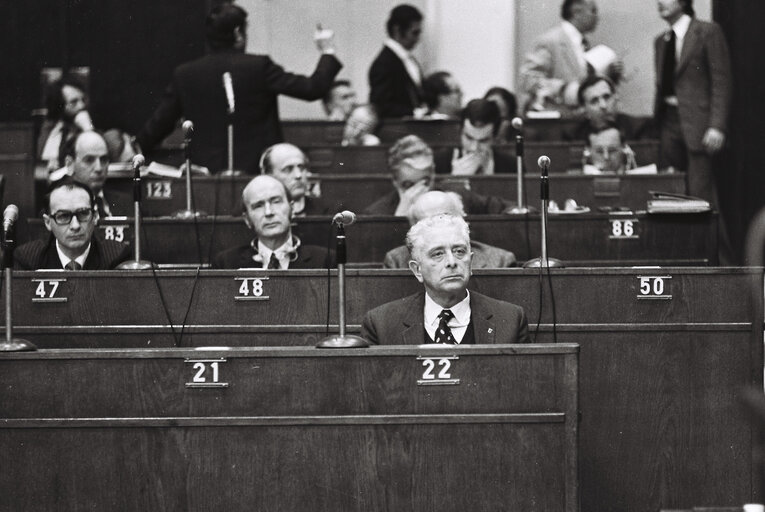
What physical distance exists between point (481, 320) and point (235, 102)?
345 cm

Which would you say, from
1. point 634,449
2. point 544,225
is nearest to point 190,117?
point 544,225

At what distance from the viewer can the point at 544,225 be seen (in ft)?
16.1

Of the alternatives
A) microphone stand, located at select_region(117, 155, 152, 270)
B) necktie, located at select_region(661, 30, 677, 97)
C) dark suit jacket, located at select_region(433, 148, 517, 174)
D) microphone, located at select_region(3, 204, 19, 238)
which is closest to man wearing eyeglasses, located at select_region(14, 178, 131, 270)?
microphone stand, located at select_region(117, 155, 152, 270)

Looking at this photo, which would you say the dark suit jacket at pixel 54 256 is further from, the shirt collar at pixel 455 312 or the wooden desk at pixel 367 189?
the shirt collar at pixel 455 312

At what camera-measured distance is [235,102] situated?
752 centimetres

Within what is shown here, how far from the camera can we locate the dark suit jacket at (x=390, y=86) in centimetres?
1026

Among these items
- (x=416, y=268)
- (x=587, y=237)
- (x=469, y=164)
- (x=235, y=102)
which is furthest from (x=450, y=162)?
(x=416, y=268)

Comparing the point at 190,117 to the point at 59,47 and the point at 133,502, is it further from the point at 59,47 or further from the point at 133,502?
the point at 133,502

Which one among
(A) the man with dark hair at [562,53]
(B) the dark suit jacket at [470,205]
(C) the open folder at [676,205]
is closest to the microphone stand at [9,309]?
(B) the dark suit jacket at [470,205]

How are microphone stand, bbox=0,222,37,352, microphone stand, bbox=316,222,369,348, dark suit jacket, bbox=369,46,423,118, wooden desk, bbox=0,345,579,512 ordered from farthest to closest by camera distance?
A: 1. dark suit jacket, bbox=369,46,423,118
2. microphone stand, bbox=0,222,37,352
3. microphone stand, bbox=316,222,369,348
4. wooden desk, bbox=0,345,579,512

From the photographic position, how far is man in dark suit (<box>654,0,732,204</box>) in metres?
8.34

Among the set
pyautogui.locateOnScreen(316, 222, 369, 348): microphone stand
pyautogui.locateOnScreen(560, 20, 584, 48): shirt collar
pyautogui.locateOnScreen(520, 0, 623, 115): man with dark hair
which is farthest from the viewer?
pyautogui.locateOnScreen(560, 20, 584, 48): shirt collar

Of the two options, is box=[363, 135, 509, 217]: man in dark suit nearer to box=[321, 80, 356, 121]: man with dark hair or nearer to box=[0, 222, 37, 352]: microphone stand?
box=[0, 222, 37, 352]: microphone stand

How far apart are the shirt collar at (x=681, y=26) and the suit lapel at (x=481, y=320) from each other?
4662mm
